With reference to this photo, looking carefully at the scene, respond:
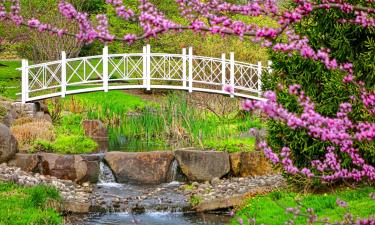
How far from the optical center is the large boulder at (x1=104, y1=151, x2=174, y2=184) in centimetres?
1563

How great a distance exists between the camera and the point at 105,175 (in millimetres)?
15938

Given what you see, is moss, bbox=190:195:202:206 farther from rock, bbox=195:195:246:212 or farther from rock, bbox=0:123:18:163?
rock, bbox=0:123:18:163

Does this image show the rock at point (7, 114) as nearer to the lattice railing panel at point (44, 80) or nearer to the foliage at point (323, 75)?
the lattice railing panel at point (44, 80)

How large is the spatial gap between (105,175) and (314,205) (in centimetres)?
Answer: 737

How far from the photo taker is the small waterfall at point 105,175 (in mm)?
15812

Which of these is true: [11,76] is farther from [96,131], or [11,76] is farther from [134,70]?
[96,131]

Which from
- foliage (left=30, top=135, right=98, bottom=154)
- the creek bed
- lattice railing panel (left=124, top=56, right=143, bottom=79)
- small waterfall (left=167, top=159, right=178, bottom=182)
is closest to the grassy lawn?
lattice railing panel (left=124, top=56, right=143, bottom=79)

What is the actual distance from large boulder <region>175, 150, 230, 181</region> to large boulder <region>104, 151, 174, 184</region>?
1.07 ft

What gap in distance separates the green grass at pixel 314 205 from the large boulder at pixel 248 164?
15.6 feet

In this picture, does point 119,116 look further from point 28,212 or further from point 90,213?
point 28,212

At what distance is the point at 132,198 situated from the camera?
45.1ft

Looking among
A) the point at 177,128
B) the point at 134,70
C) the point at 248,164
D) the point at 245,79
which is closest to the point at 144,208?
the point at 248,164

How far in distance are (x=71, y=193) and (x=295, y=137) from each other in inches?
196

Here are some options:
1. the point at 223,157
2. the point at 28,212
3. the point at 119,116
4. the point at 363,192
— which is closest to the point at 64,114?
the point at 119,116
